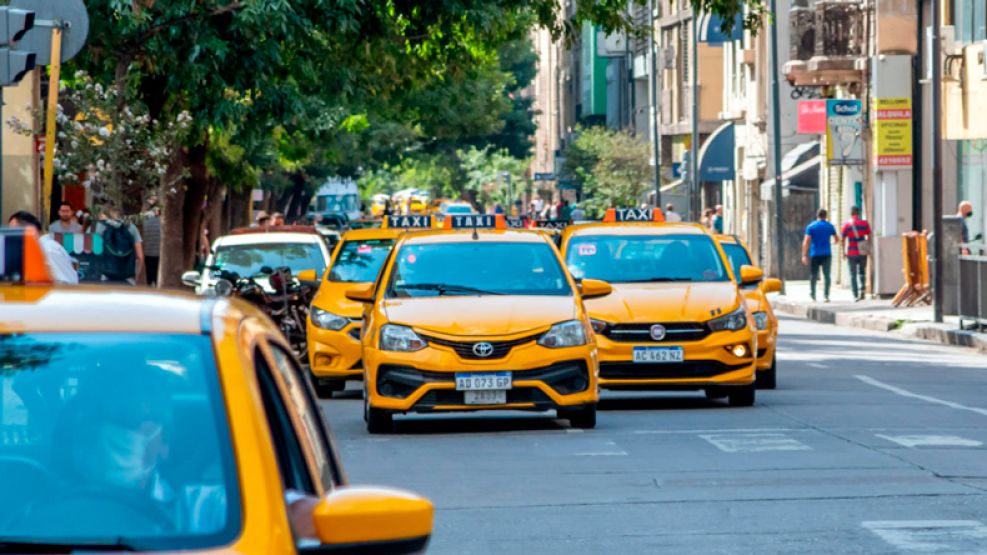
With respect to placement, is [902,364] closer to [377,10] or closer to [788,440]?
[377,10]

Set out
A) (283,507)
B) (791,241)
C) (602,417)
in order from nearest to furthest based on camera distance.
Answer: (283,507) < (602,417) < (791,241)

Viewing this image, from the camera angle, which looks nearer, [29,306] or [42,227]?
[29,306]

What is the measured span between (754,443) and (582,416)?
1718mm

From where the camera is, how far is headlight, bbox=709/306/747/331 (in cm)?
1845

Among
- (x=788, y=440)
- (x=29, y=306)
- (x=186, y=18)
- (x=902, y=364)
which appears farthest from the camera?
(x=902, y=364)

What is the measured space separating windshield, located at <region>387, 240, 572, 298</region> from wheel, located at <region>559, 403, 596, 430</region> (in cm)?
97

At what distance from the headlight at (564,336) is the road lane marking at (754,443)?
1129 mm

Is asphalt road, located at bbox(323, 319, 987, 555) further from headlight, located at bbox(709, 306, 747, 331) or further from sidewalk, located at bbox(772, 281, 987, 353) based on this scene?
sidewalk, located at bbox(772, 281, 987, 353)

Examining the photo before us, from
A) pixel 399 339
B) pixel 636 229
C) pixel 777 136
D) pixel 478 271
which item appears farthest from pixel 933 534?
pixel 777 136

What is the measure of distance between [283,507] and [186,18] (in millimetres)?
20011

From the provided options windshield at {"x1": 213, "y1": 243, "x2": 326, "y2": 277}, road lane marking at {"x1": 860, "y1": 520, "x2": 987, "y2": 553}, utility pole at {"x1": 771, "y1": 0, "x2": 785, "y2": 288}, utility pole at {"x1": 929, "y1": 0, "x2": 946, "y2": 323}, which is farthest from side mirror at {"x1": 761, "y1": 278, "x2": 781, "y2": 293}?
utility pole at {"x1": 771, "y1": 0, "x2": 785, "y2": 288}

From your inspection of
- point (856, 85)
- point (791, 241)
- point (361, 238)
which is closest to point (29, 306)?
point (361, 238)

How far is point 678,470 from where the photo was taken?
13484 mm

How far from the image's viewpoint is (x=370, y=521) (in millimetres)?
4316
